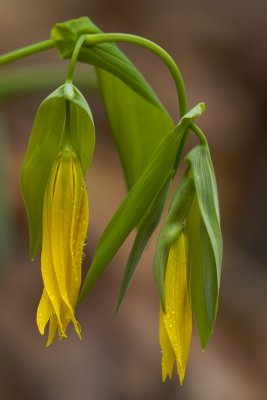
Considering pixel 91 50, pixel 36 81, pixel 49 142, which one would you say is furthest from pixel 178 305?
pixel 36 81

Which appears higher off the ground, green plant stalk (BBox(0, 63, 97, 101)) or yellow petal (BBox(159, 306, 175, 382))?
green plant stalk (BBox(0, 63, 97, 101))

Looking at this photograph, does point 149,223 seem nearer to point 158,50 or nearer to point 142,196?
point 142,196

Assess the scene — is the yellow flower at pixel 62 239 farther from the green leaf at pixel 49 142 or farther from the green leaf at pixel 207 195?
the green leaf at pixel 207 195

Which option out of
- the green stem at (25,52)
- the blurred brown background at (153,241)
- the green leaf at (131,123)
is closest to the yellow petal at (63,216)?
the green stem at (25,52)

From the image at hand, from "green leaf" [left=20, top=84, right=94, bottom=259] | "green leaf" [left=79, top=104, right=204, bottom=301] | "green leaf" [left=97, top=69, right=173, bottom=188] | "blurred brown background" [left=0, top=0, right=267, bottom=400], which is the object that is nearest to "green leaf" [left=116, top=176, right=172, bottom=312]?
"green leaf" [left=79, top=104, right=204, bottom=301]

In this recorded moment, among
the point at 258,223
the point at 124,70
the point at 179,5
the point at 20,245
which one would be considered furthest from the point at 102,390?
the point at 179,5

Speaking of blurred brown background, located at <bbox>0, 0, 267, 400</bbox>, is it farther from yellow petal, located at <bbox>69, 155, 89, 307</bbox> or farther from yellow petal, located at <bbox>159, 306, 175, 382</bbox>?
yellow petal, located at <bbox>159, 306, 175, 382</bbox>
